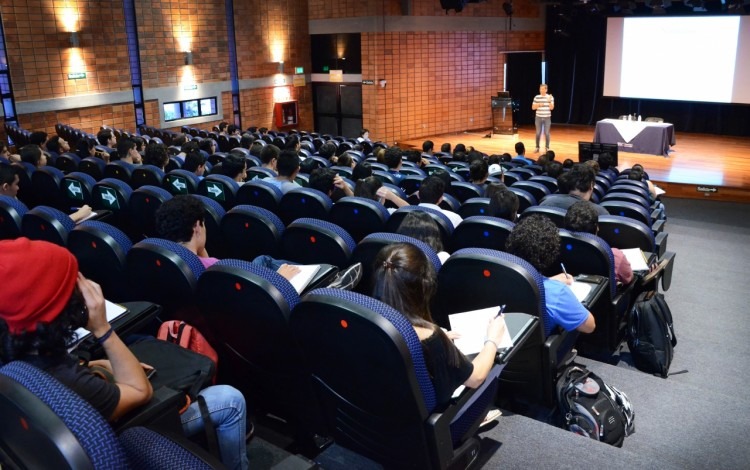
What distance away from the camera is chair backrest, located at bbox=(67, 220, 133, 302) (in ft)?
10.1

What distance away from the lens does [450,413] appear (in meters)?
2.09

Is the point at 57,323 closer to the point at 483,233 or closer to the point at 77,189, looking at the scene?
the point at 483,233

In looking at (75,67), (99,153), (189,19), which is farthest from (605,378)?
(189,19)

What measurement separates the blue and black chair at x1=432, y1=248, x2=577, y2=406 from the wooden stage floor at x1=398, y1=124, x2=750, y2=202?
7.99 meters

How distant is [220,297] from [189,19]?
43.8 feet

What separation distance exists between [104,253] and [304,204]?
1.91 m

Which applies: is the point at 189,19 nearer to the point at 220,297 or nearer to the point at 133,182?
the point at 133,182

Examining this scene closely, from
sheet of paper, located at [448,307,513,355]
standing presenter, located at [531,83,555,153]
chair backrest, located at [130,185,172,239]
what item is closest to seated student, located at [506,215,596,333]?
sheet of paper, located at [448,307,513,355]

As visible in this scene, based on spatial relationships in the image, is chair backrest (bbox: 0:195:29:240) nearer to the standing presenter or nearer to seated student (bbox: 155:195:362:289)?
seated student (bbox: 155:195:362:289)

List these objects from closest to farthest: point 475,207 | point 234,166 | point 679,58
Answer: point 475,207 < point 234,166 < point 679,58

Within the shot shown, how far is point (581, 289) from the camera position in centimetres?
312

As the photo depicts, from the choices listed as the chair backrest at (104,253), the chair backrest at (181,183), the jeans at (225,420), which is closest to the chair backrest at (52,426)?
the jeans at (225,420)

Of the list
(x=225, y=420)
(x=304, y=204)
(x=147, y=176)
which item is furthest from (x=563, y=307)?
(x=147, y=176)

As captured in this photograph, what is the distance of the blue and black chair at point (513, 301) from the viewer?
2.62 metres
